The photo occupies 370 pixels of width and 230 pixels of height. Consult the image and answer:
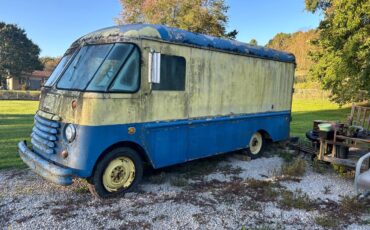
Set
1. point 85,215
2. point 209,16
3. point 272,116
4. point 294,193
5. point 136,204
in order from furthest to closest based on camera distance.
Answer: point 209,16
point 272,116
point 294,193
point 136,204
point 85,215

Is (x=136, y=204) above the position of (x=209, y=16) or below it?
below

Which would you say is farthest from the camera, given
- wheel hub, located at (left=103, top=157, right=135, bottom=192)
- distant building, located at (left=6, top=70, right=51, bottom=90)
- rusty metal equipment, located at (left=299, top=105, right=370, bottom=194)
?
distant building, located at (left=6, top=70, right=51, bottom=90)

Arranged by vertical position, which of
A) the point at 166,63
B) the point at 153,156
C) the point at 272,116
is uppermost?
the point at 166,63

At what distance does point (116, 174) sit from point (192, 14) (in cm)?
1699

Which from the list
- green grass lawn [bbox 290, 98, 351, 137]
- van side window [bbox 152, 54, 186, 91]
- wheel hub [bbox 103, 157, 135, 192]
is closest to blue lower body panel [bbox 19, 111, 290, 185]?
wheel hub [bbox 103, 157, 135, 192]

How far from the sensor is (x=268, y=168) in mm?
7355

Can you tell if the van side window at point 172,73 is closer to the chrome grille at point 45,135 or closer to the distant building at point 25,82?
the chrome grille at point 45,135

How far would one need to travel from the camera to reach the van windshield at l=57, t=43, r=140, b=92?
498cm

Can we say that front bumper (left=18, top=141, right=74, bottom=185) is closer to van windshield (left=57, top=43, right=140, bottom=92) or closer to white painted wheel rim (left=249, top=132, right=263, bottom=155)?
van windshield (left=57, top=43, right=140, bottom=92)

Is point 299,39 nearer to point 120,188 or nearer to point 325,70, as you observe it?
point 325,70

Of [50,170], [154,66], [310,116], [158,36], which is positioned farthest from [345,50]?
[50,170]

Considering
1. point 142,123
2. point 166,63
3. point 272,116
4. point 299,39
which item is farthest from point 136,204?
point 299,39

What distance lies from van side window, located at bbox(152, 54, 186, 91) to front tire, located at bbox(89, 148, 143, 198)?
1249 millimetres

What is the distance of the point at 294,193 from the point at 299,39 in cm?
4067
